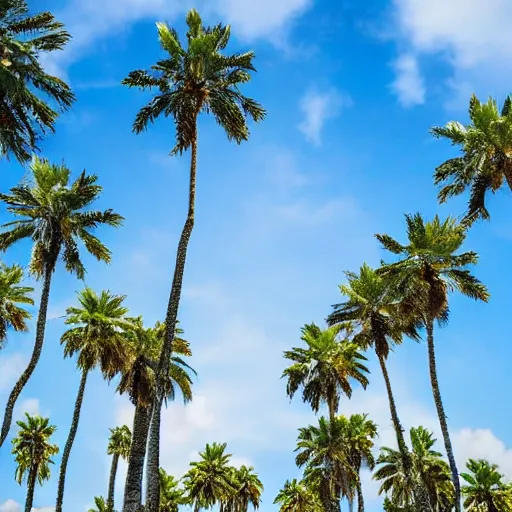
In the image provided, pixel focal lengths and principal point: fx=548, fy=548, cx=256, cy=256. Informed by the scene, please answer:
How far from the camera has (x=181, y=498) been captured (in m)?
50.8

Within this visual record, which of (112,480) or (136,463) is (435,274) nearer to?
(136,463)

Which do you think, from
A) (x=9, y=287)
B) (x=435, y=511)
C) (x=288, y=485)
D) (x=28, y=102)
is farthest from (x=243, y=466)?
(x=28, y=102)

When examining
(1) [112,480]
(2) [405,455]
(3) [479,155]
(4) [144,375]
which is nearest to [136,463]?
(4) [144,375]

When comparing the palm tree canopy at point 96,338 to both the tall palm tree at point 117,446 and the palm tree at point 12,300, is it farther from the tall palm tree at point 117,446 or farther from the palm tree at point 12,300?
the tall palm tree at point 117,446

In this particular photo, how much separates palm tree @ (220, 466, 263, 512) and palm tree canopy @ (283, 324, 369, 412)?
2133 centimetres

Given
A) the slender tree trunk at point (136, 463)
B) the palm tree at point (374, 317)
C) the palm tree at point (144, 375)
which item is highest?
the palm tree at point (374, 317)

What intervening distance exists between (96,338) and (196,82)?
52.9 ft

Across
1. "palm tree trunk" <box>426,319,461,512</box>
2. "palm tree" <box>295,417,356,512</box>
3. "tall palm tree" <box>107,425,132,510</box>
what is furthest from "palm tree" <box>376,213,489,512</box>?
"tall palm tree" <box>107,425,132,510</box>

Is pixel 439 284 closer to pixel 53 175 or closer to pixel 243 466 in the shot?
pixel 53 175

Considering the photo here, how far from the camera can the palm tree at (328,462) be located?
1519 inches

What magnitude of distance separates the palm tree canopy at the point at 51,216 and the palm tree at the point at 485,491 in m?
38.2

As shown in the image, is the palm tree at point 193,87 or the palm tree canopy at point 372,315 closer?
the palm tree at point 193,87

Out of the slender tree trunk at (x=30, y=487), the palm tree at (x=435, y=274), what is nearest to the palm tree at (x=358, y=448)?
the palm tree at (x=435, y=274)

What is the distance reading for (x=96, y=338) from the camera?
1252 inches
